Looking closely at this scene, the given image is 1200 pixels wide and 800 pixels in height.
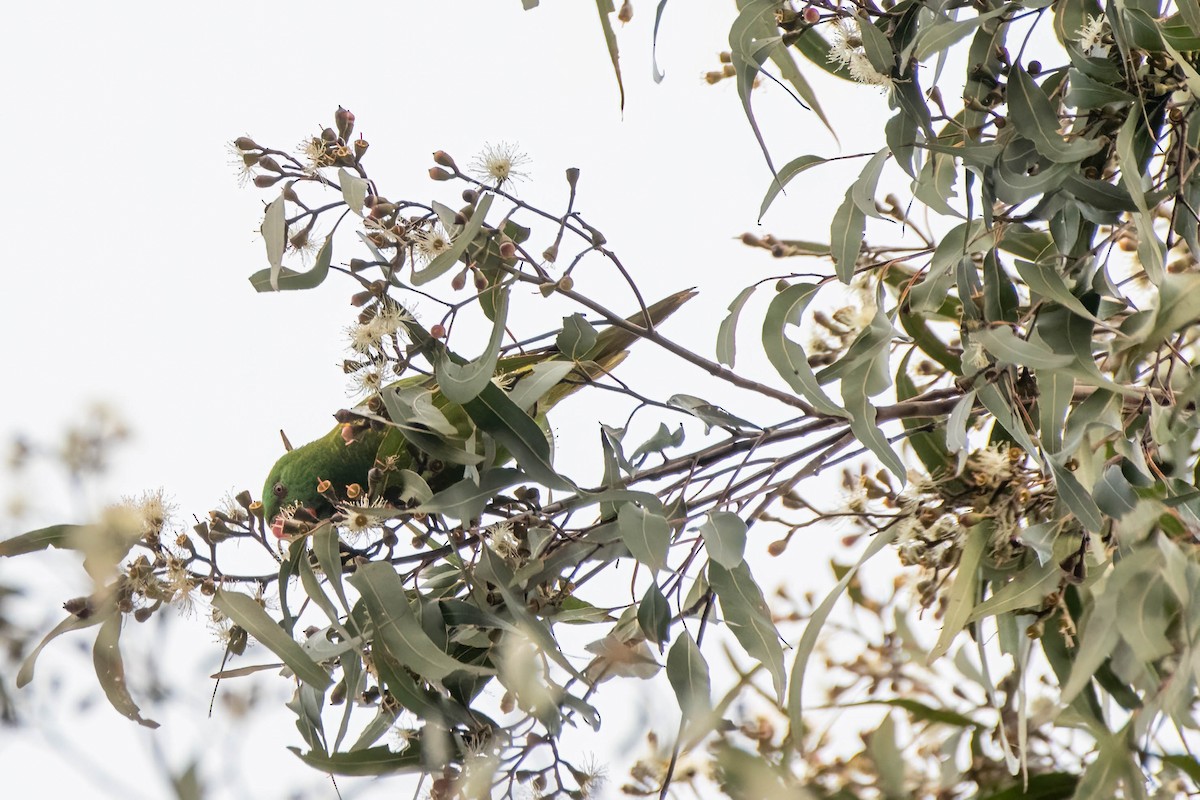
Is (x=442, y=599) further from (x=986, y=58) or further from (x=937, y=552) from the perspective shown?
(x=986, y=58)

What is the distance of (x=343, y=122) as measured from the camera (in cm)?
87

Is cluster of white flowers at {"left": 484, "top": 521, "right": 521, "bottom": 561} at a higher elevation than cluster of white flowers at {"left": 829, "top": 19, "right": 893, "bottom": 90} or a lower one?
lower

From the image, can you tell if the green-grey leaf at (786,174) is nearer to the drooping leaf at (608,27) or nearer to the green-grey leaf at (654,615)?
the drooping leaf at (608,27)

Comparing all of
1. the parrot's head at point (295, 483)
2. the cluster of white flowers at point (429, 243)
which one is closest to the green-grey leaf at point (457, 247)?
the cluster of white flowers at point (429, 243)

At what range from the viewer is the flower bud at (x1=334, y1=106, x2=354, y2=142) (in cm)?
87

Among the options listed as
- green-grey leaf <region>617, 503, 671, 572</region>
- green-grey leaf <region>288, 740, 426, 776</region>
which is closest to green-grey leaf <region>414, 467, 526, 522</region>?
green-grey leaf <region>617, 503, 671, 572</region>

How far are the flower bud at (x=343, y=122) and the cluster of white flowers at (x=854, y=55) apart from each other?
0.40m

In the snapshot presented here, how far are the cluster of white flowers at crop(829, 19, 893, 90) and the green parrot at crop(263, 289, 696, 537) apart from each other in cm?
30

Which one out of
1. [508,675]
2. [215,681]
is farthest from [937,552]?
[215,681]

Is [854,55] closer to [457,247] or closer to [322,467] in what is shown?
[457,247]

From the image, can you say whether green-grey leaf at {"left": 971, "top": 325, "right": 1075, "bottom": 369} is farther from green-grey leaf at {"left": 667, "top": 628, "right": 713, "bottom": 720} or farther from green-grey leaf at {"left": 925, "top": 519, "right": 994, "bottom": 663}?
green-grey leaf at {"left": 667, "top": 628, "right": 713, "bottom": 720}

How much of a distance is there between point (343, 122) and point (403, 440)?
1.15 ft

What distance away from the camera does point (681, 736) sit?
2.80 ft

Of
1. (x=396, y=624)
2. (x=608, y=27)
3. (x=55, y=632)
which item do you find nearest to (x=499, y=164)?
(x=608, y=27)
